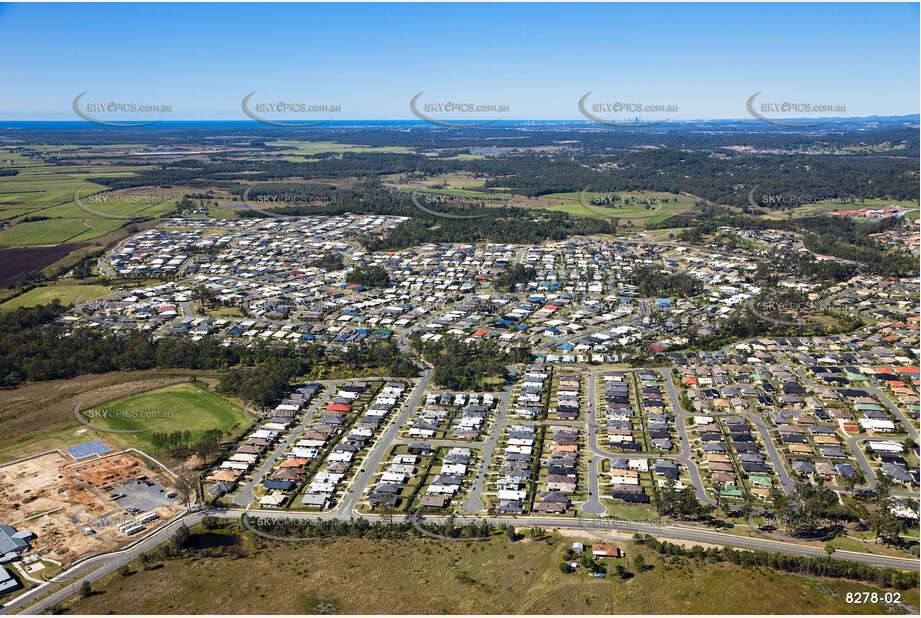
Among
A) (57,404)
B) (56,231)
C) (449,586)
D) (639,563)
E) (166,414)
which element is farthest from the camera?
(56,231)

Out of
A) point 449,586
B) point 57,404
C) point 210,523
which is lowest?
point 449,586

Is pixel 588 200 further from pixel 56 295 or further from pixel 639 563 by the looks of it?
pixel 639 563

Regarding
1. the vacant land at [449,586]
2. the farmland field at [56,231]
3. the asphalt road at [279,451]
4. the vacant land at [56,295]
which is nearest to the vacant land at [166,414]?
the asphalt road at [279,451]

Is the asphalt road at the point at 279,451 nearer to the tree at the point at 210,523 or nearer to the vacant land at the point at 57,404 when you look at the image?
the tree at the point at 210,523

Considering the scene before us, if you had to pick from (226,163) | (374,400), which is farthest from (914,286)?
(226,163)

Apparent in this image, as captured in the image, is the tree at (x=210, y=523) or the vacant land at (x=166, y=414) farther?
the vacant land at (x=166, y=414)

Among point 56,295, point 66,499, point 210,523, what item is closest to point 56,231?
point 56,295
